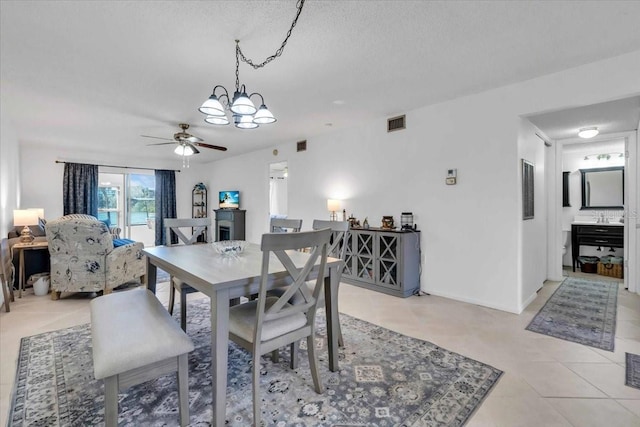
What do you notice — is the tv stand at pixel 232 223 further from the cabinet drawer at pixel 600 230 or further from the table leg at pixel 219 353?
the cabinet drawer at pixel 600 230

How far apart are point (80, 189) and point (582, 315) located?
8.81m

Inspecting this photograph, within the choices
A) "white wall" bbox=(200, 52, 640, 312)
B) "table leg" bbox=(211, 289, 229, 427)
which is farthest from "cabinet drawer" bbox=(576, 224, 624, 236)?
"table leg" bbox=(211, 289, 229, 427)

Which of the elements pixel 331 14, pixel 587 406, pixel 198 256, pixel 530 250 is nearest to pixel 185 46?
pixel 331 14

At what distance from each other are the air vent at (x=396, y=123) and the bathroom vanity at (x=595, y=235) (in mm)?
3577

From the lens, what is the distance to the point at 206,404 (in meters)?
1.70

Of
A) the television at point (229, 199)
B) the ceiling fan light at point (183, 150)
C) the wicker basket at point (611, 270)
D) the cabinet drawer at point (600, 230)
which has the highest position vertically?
the ceiling fan light at point (183, 150)

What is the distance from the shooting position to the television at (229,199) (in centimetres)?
711

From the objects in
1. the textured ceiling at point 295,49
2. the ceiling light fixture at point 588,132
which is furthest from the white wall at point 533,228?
the textured ceiling at point 295,49

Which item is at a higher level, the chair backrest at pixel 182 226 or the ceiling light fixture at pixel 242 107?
the ceiling light fixture at pixel 242 107

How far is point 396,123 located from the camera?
4.09m

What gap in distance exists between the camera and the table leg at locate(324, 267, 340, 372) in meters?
2.01

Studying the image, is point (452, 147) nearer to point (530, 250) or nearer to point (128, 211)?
point (530, 250)

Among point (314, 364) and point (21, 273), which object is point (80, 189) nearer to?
point (21, 273)

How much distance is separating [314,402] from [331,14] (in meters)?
2.37
